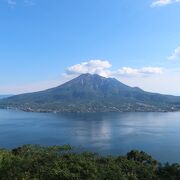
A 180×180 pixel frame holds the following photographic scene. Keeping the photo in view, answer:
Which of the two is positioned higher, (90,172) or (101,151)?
(90,172)

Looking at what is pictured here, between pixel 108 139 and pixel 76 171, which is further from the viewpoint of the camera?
pixel 108 139

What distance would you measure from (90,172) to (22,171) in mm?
4539

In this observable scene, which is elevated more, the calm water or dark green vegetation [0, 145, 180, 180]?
dark green vegetation [0, 145, 180, 180]

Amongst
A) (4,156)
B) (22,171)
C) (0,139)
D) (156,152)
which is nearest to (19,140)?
(0,139)

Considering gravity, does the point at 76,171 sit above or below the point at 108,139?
above

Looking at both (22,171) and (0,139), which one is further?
(0,139)

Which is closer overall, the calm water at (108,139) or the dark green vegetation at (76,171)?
the dark green vegetation at (76,171)

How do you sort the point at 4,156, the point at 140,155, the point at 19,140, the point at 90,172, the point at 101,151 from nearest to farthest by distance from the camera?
the point at 90,172
the point at 4,156
the point at 140,155
the point at 101,151
the point at 19,140

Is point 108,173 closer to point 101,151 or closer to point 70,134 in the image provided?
point 101,151

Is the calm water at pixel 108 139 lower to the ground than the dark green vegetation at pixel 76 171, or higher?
lower

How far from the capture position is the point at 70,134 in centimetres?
7631

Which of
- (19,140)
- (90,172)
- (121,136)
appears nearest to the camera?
(90,172)

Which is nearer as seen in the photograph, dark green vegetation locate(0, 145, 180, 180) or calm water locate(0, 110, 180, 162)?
dark green vegetation locate(0, 145, 180, 180)

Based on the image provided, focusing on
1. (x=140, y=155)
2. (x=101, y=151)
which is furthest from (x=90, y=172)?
(x=101, y=151)
